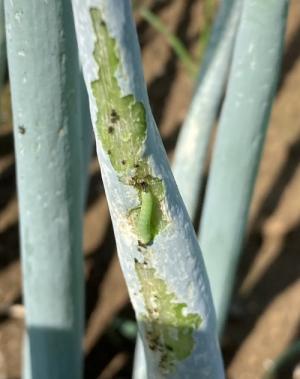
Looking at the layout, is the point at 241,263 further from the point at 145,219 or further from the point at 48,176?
the point at 145,219

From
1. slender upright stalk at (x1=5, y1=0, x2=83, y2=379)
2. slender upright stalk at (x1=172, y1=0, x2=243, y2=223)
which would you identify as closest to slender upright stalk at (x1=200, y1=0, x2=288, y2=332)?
slender upright stalk at (x1=172, y1=0, x2=243, y2=223)

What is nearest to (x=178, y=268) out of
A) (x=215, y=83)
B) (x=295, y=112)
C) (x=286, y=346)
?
(x=215, y=83)

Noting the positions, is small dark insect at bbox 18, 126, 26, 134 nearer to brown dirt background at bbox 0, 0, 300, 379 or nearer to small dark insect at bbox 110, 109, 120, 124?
small dark insect at bbox 110, 109, 120, 124

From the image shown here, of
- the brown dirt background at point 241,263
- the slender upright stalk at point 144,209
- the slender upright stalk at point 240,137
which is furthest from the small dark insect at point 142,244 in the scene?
the brown dirt background at point 241,263

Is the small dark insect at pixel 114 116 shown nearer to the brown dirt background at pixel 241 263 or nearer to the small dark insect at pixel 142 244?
the small dark insect at pixel 142 244

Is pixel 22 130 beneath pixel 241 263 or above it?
above

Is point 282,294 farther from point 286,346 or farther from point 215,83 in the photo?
point 215,83

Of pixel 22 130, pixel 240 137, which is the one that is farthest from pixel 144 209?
pixel 240 137
